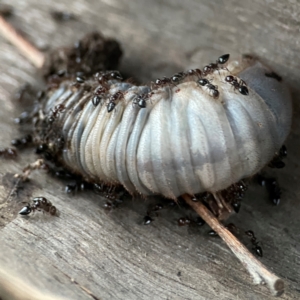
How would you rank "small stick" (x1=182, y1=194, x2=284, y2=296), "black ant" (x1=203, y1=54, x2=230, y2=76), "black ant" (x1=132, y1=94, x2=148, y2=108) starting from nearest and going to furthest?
1. "small stick" (x1=182, y1=194, x2=284, y2=296)
2. "black ant" (x1=132, y1=94, x2=148, y2=108)
3. "black ant" (x1=203, y1=54, x2=230, y2=76)

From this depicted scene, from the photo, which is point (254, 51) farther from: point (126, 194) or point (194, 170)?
point (126, 194)

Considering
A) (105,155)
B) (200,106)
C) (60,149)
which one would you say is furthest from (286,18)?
(60,149)

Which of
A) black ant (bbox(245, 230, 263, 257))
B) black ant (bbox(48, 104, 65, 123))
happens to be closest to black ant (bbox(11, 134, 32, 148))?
black ant (bbox(48, 104, 65, 123))

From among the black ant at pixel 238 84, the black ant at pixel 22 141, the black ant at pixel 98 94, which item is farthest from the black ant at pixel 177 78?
the black ant at pixel 22 141

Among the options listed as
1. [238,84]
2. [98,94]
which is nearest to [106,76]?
[98,94]

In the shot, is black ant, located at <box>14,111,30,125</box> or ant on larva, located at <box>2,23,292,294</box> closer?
ant on larva, located at <box>2,23,292,294</box>

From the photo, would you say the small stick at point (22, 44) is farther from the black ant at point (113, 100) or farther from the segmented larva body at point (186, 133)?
the black ant at point (113, 100)

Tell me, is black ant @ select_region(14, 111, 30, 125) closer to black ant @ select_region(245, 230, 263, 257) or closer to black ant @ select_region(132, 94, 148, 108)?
black ant @ select_region(132, 94, 148, 108)
